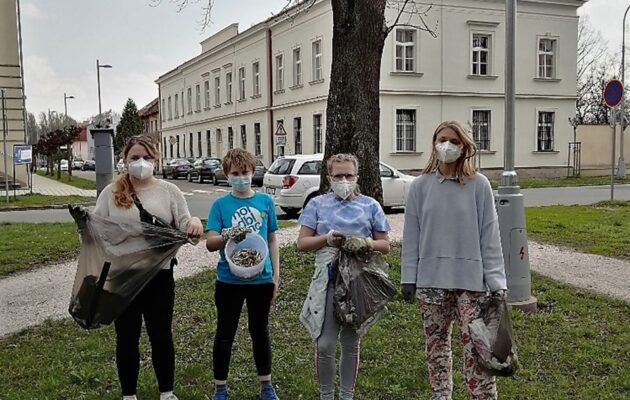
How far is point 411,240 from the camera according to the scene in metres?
4.08

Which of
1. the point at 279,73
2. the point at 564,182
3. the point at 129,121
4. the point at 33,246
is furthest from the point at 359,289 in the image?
the point at 129,121

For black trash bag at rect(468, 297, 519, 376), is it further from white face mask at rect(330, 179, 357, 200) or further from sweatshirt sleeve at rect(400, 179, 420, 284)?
white face mask at rect(330, 179, 357, 200)

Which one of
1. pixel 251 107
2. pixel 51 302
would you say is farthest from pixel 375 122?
pixel 251 107

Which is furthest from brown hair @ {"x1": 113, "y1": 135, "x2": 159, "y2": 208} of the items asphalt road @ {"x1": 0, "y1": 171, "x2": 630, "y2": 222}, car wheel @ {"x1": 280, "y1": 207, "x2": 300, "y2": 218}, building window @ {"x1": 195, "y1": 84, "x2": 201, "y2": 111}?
building window @ {"x1": 195, "y1": 84, "x2": 201, "y2": 111}

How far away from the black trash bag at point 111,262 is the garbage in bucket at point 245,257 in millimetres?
417

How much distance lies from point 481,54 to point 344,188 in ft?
104

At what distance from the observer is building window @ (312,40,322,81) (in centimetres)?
3394

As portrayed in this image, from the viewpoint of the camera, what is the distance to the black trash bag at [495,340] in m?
3.80

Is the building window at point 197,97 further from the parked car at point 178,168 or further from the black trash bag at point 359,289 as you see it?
Answer: the black trash bag at point 359,289

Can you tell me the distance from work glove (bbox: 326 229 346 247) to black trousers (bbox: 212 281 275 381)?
0.61 meters

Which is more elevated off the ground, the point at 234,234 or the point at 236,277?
the point at 234,234

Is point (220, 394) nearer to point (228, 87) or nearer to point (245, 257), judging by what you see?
point (245, 257)

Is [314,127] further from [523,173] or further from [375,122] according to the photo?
[375,122]

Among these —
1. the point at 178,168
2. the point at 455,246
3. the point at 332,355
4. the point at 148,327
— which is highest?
the point at 455,246
